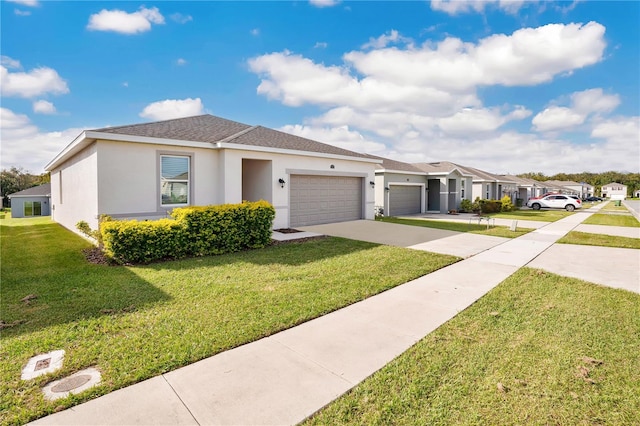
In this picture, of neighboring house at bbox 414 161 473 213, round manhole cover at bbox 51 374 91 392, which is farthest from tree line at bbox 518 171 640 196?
round manhole cover at bbox 51 374 91 392

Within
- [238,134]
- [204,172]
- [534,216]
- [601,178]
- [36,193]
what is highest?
[601,178]

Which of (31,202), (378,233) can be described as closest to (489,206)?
(378,233)

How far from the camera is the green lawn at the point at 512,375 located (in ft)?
8.52

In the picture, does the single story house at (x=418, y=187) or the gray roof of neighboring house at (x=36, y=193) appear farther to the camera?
the gray roof of neighboring house at (x=36, y=193)

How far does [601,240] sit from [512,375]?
493 inches

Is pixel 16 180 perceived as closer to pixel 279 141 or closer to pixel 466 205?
pixel 279 141

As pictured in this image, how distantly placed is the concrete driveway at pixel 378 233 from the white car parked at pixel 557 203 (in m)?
25.9

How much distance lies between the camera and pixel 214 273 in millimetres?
6816

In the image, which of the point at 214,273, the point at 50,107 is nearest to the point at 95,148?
the point at 214,273

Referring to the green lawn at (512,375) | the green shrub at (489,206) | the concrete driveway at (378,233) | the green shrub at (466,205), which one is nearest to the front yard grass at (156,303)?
the green lawn at (512,375)

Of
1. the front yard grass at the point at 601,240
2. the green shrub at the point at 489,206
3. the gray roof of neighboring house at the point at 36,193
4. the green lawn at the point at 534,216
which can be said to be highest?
the gray roof of neighboring house at the point at 36,193

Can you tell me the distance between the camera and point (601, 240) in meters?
12.1

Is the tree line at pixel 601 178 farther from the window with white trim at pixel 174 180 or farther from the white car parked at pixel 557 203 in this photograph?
the window with white trim at pixel 174 180

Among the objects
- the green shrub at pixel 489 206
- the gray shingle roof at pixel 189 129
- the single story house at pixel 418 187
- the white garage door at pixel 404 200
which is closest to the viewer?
the gray shingle roof at pixel 189 129
